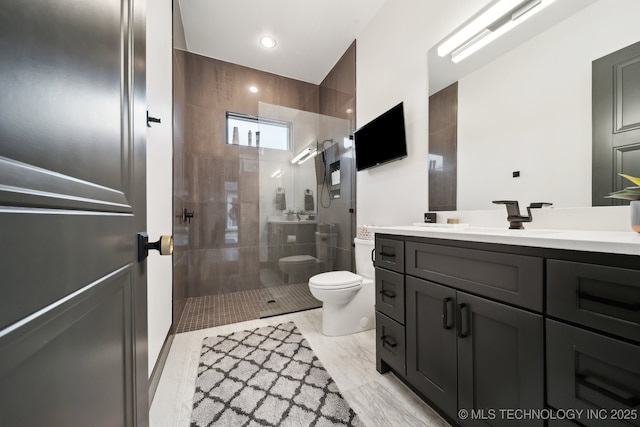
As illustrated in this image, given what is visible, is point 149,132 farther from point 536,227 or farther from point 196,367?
point 536,227

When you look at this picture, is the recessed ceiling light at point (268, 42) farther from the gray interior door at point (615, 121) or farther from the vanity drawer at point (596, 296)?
the vanity drawer at point (596, 296)

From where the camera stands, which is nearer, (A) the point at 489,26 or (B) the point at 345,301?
(A) the point at 489,26

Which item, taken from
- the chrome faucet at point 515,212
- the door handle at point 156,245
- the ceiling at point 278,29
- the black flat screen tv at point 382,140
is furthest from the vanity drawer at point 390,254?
the ceiling at point 278,29

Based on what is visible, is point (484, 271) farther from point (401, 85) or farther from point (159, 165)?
point (159, 165)

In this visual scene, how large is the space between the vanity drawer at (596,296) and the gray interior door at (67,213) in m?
1.14

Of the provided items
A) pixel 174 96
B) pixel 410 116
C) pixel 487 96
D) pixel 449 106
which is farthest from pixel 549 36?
pixel 174 96

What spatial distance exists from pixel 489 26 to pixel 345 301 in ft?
6.70

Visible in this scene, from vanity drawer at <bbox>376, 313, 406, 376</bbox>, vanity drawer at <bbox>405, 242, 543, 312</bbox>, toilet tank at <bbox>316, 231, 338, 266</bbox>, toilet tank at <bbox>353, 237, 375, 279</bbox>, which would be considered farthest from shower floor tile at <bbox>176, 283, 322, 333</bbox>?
vanity drawer at <bbox>405, 242, 543, 312</bbox>

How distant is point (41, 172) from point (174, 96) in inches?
85.0

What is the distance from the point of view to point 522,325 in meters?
0.81

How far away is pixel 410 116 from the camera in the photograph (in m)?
1.94

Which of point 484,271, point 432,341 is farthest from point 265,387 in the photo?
point 484,271

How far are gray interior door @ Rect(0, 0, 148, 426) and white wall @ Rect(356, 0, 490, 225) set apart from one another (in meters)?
1.80

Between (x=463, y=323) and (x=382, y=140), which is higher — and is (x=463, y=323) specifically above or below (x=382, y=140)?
below
